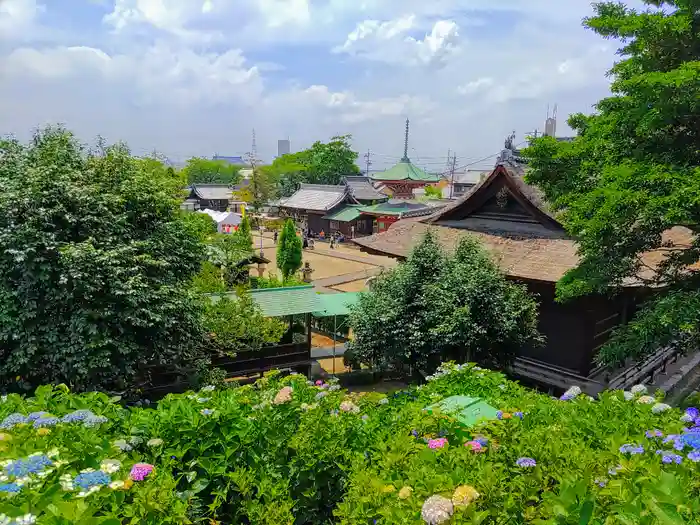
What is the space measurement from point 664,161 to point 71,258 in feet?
31.4

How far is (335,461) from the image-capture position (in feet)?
15.1

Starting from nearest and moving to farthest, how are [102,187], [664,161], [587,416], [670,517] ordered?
1. [670,517]
2. [587,416]
3. [664,161]
4. [102,187]

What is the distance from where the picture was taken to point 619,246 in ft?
27.0

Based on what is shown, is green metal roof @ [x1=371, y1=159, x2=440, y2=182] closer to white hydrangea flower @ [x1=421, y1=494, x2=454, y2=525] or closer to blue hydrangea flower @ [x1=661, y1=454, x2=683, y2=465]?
blue hydrangea flower @ [x1=661, y1=454, x2=683, y2=465]

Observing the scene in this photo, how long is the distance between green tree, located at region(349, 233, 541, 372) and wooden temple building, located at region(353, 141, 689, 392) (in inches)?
45.5

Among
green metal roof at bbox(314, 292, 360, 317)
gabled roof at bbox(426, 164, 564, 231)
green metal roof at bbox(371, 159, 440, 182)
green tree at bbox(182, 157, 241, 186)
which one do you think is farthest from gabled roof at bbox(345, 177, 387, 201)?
gabled roof at bbox(426, 164, 564, 231)

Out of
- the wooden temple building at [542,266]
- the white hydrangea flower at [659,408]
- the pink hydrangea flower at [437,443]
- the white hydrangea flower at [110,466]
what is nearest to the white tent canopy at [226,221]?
the wooden temple building at [542,266]

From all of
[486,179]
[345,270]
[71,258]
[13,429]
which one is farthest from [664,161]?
[345,270]

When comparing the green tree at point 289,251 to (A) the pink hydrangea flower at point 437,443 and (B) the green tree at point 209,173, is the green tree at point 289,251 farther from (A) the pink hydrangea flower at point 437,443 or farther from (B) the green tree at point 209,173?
(B) the green tree at point 209,173

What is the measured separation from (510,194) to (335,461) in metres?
10.7

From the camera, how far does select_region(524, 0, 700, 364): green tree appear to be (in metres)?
6.93

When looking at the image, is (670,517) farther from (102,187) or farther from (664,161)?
(102,187)

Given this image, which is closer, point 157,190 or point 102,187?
point 102,187

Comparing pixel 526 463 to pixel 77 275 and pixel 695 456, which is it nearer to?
pixel 695 456
